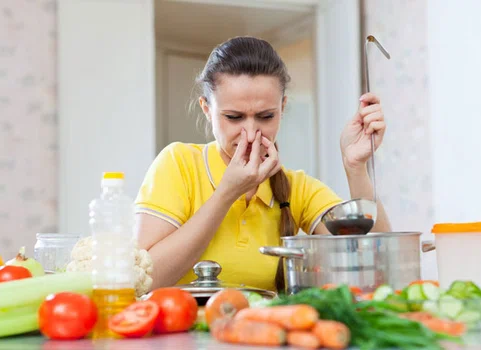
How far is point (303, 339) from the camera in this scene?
2.55ft

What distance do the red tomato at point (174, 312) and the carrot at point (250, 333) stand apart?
0.12m

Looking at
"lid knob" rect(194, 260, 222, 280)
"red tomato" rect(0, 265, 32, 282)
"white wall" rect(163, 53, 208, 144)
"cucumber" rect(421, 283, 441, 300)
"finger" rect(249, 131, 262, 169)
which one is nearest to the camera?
"cucumber" rect(421, 283, 441, 300)

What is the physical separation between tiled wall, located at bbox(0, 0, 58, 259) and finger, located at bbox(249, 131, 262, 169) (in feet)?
7.32

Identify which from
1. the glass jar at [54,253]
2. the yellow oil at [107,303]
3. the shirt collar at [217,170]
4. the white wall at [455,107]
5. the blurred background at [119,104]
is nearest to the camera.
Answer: the yellow oil at [107,303]

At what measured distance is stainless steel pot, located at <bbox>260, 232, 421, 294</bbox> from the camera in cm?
105

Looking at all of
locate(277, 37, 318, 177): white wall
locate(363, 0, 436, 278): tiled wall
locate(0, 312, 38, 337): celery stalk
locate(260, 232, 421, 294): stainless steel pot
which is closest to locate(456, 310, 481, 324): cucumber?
locate(260, 232, 421, 294): stainless steel pot

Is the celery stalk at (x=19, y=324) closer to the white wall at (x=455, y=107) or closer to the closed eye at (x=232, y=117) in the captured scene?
the closed eye at (x=232, y=117)

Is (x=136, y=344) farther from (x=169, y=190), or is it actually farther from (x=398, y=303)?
(x=169, y=190)

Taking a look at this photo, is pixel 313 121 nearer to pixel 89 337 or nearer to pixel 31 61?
pixel 31 61

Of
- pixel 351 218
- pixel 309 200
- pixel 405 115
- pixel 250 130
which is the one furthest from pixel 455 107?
pixel 351 218

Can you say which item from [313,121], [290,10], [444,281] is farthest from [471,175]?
[444,281]

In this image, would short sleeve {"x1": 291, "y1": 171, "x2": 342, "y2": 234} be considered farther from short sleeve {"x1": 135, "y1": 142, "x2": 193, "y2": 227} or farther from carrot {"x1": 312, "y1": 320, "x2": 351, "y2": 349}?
carrot {"x1": 312, "y1": 320, "x2": 351, "y2": 349}

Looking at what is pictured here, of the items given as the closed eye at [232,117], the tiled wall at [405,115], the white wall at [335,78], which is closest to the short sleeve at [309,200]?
the closed eye at [232,117]

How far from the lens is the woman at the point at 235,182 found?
172 cm
